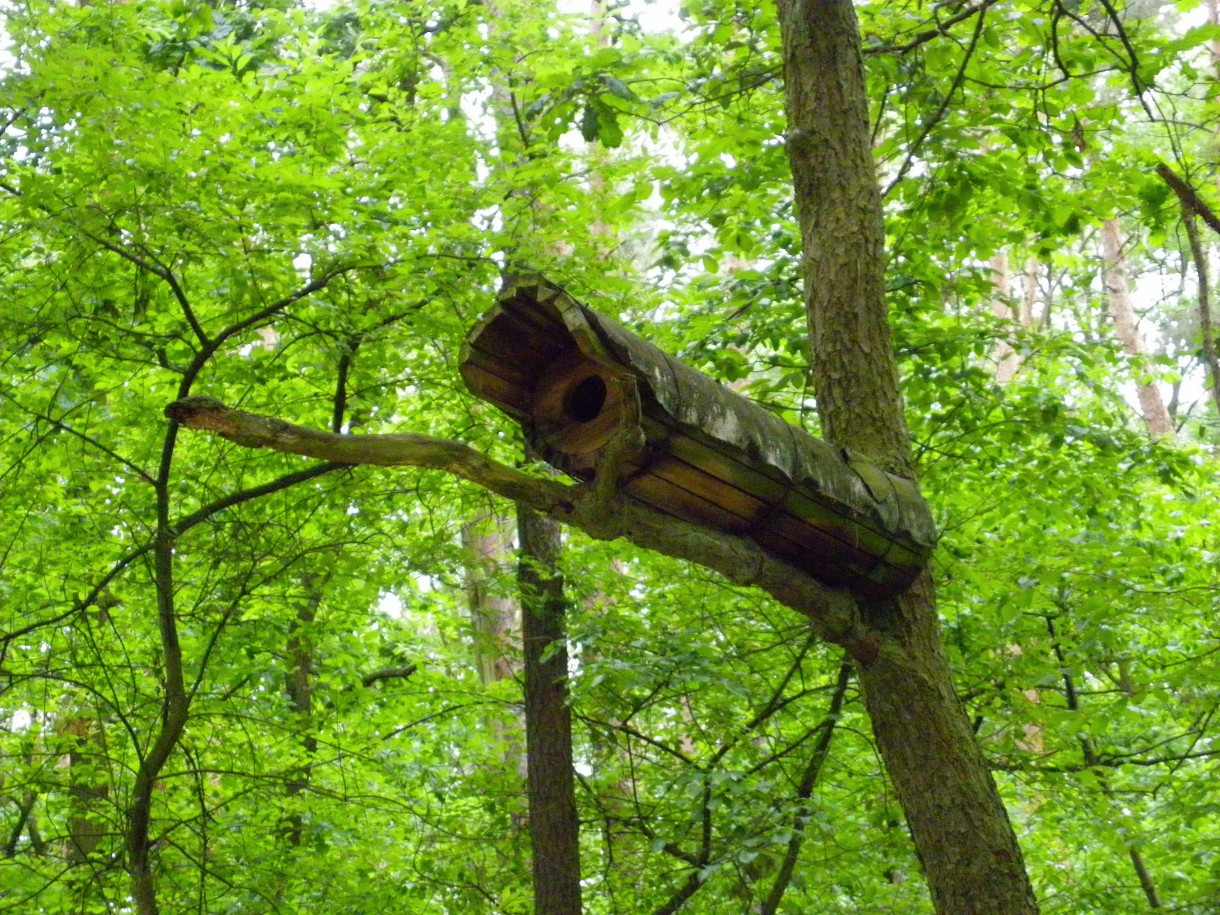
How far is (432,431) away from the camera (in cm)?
625

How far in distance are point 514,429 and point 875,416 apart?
2.37 metres

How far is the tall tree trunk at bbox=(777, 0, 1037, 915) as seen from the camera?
8.58ft

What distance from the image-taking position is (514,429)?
202 inches

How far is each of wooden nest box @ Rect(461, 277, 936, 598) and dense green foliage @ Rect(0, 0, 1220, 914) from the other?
4.65 ft

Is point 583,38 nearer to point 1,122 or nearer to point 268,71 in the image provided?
point 268,71

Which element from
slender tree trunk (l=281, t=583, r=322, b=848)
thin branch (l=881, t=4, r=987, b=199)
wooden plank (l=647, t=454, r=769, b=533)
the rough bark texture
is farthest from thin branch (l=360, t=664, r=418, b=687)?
wooden plank (l=647, t=454, r=769, b=533)

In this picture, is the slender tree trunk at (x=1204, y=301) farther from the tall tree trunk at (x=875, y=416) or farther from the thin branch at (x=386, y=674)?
the thin branch at (x=386, y=674)

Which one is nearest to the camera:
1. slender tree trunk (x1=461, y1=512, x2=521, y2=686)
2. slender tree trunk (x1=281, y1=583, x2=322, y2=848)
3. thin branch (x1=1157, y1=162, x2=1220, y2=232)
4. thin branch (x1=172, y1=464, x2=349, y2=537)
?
thin branch (x1=172, y1=464, x2=349, y2=537)

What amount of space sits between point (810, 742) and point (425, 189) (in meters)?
3.28

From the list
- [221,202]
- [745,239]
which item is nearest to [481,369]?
[745,239]

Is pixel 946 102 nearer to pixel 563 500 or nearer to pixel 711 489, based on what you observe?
pixel 711 489

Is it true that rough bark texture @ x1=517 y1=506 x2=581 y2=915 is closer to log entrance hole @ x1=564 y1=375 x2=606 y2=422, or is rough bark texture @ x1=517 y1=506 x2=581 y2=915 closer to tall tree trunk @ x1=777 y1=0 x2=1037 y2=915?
tall tree trunk @ x1=777 y1=0 x2=1037 y2=915

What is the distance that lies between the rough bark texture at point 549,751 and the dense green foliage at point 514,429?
19 cm

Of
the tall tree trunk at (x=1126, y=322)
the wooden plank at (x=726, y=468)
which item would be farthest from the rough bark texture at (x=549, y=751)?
the tall tree trunk at (x=1126, y=322)
